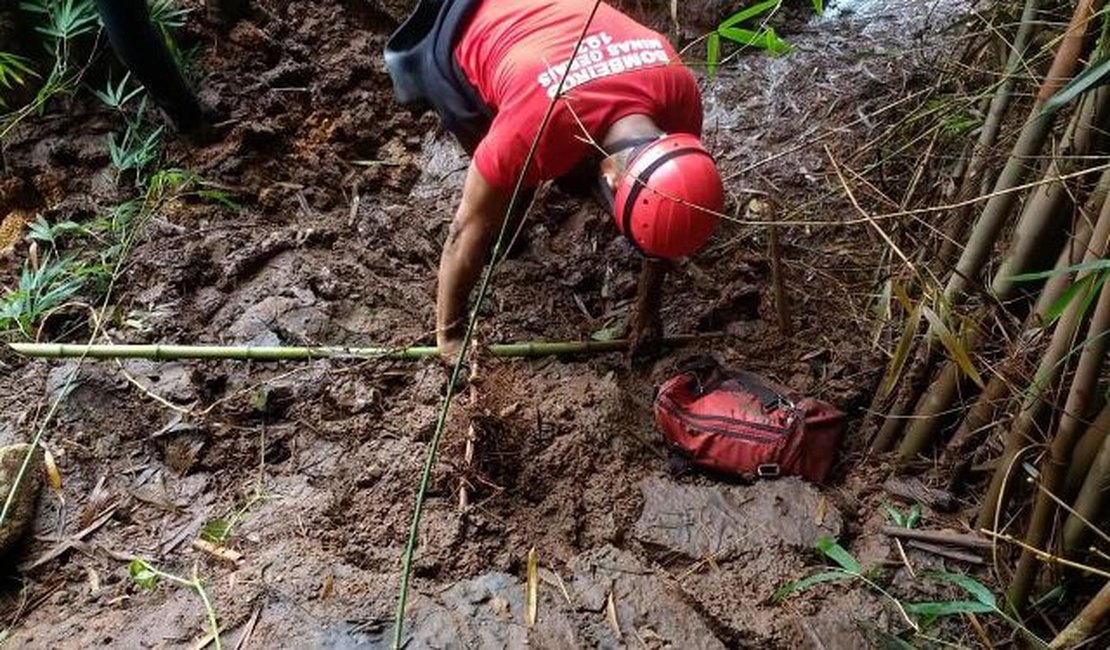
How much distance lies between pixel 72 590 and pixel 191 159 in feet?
5.62

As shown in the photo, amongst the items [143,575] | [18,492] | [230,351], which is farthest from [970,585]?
[18,492]

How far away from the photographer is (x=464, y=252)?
2.47 m

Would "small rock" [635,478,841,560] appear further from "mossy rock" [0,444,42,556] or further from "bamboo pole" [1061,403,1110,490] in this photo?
"mossy rock" [0,444,42,556]

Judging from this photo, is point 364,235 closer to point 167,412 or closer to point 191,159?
point 191,159

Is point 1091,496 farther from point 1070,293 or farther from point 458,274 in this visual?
point 458,274

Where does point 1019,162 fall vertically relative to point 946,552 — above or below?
above

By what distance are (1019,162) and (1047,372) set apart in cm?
48

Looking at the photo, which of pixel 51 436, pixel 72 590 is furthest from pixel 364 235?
pixel 72 590

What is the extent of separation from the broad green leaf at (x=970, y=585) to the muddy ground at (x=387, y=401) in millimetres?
175

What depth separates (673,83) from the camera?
249cm

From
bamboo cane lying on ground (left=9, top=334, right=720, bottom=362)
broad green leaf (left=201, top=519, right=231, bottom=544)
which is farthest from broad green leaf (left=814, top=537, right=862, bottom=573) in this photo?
broad green leaf (left=201, top=519, right=231, bottom=544)

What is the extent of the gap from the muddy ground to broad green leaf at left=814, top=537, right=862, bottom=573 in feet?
0.21

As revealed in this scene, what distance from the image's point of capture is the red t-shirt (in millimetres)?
2295

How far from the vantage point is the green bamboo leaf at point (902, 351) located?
2047 mm
